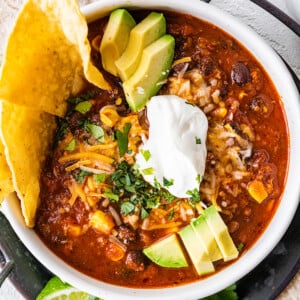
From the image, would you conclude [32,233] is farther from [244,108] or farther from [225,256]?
[244,108]

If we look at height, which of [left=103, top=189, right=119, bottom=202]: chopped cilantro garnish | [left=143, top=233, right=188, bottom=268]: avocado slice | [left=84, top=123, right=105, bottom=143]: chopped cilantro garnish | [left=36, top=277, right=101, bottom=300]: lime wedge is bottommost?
[left=36, top=277, right=101, bottom=300]: lime wedge

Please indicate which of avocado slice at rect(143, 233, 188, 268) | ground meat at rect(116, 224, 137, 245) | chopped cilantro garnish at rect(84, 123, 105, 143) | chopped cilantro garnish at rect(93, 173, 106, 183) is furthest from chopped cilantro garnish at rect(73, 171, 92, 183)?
avocado slice at rect(143, 233, 188, 268)

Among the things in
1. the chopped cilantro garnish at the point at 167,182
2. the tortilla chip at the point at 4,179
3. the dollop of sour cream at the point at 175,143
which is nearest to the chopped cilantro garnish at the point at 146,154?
the dollop of sour cream at the point at 175,143

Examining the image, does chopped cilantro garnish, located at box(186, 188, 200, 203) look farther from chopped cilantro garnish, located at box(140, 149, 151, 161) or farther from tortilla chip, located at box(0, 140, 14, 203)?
tortilla chip, located at box(0, 140, 14, 203)

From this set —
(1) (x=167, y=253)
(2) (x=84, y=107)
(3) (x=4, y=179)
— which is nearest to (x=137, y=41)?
(2) (x=84, y=107)

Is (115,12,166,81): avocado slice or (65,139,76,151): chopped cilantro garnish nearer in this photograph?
(115,12,166,81): avocado slice

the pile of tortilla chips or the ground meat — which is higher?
the pile of tortilla chips

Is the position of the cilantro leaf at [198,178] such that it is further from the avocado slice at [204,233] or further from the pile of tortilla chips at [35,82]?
the pile of tortilla chips at [35,82]
